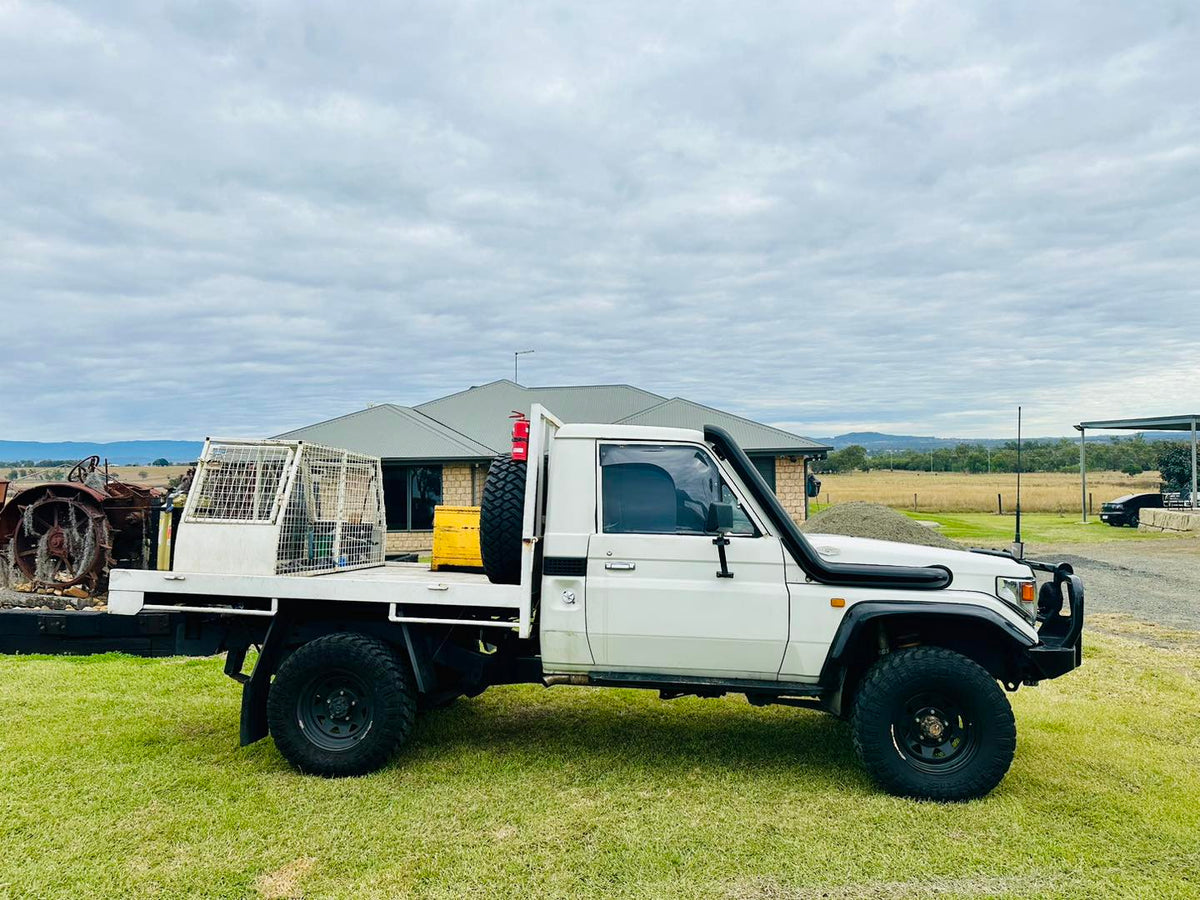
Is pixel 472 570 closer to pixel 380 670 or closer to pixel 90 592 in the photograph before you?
pixel 380 670

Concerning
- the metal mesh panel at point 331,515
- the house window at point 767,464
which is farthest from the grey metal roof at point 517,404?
the metal mesh panel at point 331,515

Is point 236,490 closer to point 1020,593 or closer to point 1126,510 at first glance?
point 1020,593

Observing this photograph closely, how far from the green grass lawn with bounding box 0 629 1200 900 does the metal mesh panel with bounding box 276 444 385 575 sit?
1357mm

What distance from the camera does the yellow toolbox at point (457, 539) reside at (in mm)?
6875

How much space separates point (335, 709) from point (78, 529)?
725cm

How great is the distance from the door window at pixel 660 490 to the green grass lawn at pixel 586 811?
63.9 inches

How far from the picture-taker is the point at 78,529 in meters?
11.3

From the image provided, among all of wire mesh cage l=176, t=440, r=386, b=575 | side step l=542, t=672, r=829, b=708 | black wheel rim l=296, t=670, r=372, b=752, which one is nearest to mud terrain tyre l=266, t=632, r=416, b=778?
black wheel rim l=296, t=670, r=372, b=752

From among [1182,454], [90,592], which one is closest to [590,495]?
[90,592]

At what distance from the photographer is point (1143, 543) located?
25.9 m

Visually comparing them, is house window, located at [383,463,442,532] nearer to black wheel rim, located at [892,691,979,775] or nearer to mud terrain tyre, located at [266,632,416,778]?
mud terrain tyre, located at [266,632,416,778]

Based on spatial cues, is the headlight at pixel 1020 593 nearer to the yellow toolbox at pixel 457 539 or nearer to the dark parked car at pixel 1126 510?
the yellow toolbox at pixel 457 539

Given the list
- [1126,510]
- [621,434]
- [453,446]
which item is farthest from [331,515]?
[1126,510]

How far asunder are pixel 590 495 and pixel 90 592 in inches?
335
